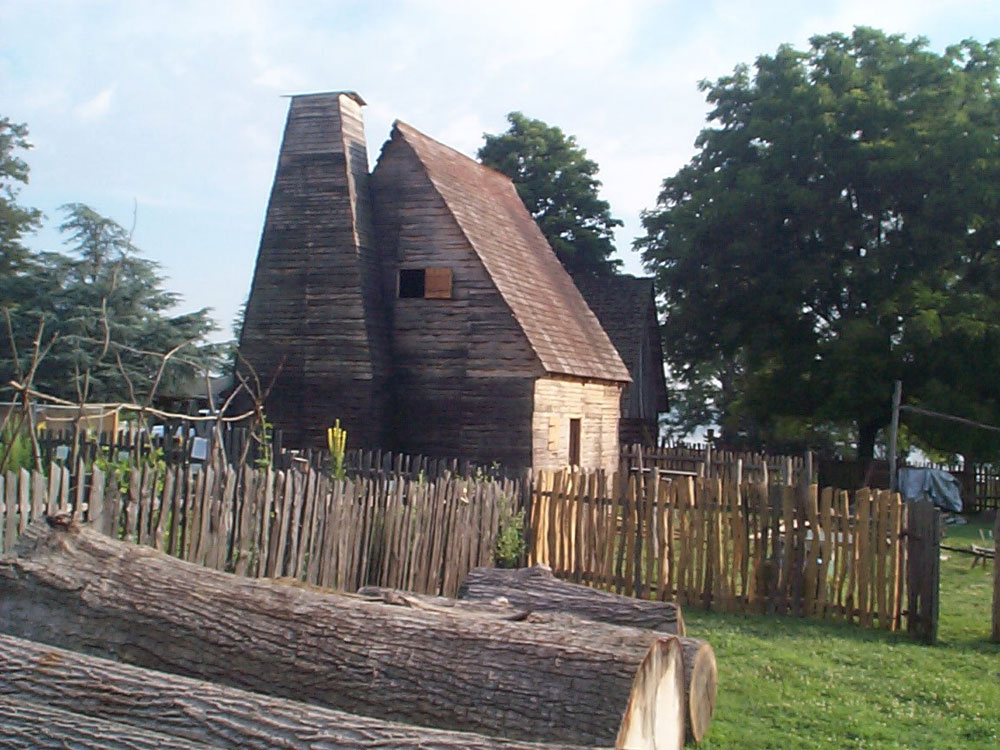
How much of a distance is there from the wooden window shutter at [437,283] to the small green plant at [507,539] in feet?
31.2

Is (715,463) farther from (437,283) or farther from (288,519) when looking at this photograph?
(288,519)

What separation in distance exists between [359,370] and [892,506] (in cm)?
1209

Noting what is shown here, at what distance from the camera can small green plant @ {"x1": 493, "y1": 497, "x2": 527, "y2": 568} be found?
11.5 m

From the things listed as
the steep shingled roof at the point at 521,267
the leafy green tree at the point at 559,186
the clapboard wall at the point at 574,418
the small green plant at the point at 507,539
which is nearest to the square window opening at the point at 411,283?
the steep shingled roof at the point at 521,267

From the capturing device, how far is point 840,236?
3102 cm

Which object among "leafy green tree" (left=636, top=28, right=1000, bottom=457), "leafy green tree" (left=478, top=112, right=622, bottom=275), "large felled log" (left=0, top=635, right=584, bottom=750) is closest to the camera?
"large felled log" (left=0, top=635, right=584, bottom=750)

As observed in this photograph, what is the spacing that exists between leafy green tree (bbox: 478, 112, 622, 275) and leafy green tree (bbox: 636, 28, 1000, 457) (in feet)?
26.3

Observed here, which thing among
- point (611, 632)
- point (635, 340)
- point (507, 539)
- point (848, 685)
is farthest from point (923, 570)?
point (635, 340)

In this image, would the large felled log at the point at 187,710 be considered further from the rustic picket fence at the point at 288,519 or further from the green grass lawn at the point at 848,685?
the green grass lawn at the point at 848,685

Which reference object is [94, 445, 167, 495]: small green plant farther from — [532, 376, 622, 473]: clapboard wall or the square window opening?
[532, 376, 622, 473]: clapboard wall

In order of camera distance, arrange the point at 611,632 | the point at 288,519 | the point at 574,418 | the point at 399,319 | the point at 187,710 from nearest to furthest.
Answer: the point at 187,710
the point at 611,632
the point at 288,519
the point at 399,319
the point at 574,418

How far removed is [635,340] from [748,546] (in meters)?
21.3

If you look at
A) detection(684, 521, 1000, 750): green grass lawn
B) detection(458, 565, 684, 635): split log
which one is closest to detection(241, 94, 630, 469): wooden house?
detection(684, 521, 1000, 750): green grass lawn

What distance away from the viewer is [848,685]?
26.0 feet
